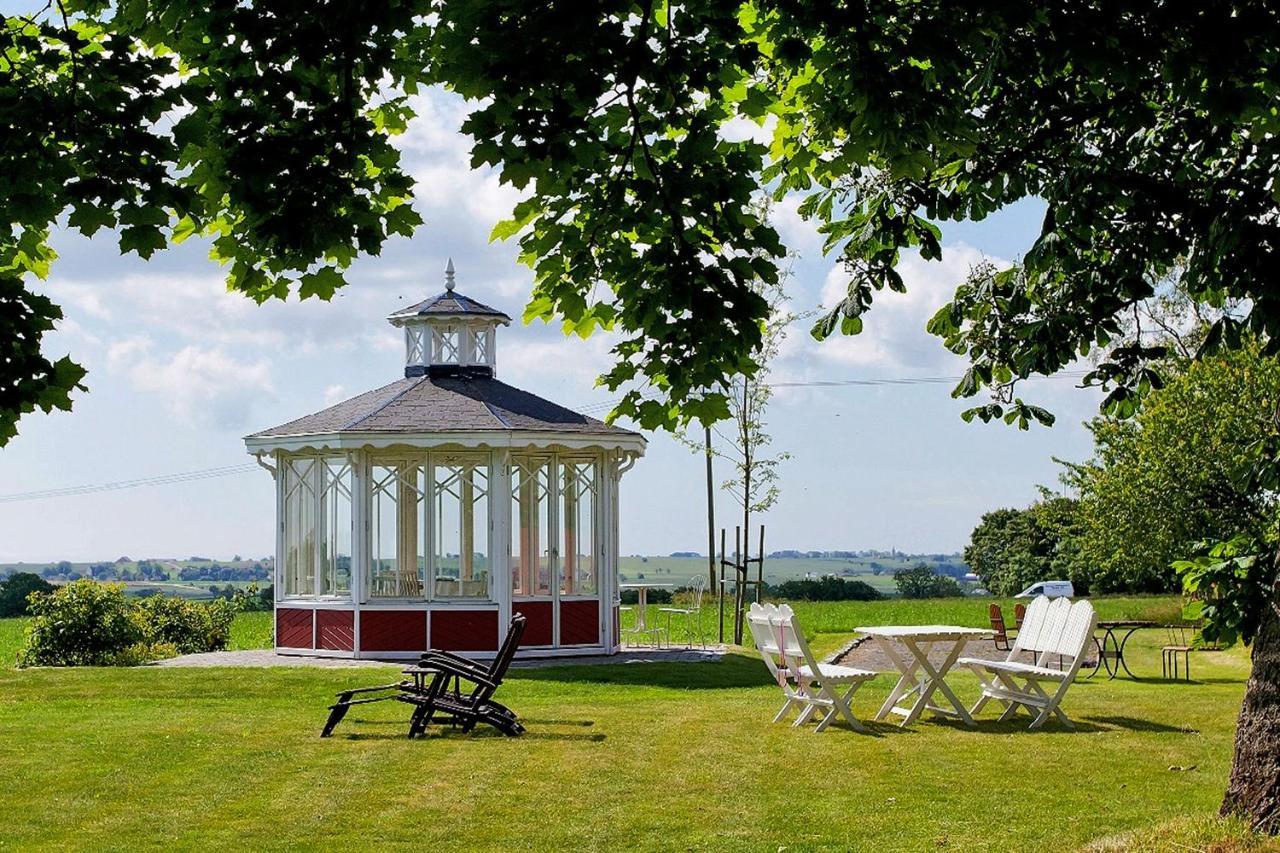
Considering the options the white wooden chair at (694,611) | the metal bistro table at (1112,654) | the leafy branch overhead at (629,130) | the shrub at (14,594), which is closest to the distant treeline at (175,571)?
the shrub at (14,594)

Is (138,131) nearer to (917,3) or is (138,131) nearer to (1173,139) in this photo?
(917,3)

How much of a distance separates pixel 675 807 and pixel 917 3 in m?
4.93

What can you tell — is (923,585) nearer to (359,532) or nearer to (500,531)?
(500,531)

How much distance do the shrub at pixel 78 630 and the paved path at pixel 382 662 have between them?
84cm

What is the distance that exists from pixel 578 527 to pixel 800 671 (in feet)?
26.9

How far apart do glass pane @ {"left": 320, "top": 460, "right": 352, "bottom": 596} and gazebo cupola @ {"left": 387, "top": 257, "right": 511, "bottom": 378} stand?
7.44ft

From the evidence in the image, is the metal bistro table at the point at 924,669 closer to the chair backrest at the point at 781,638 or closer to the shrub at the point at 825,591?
the chair backrest at the point at 781,638

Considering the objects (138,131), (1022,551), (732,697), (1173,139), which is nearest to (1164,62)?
(1173,139)

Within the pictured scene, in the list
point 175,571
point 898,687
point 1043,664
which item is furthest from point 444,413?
point 175,571

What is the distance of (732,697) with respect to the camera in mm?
15945

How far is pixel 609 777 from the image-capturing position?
10648mm

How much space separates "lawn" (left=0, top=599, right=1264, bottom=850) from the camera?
349 inches

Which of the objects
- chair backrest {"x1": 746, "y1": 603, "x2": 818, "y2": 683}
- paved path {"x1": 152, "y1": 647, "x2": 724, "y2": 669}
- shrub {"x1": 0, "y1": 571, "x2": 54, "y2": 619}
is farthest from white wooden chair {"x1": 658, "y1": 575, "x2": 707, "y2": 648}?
shrub {"x1": 0, "y1": 571, "x2": 54, "y2": 619}

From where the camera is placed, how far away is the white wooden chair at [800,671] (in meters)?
12.9
